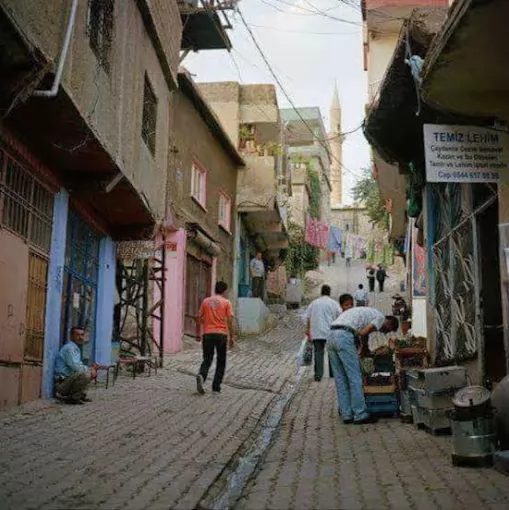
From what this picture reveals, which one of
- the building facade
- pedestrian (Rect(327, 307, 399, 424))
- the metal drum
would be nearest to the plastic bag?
pedestrian (Rect(327, 307, 399, 424))

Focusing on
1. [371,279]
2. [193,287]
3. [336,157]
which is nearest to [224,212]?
[193,287]

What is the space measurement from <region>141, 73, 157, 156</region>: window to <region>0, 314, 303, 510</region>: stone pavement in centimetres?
442

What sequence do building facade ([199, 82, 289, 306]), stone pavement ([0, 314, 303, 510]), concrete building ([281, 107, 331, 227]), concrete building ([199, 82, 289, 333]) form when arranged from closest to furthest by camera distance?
stone pavement ([0, 314, 303, 510]) < concrete building ([199, 82, 289, 333]) < building facade ([199, 82, 289, 306]) < concrete building ([281, 107, 331, 227])

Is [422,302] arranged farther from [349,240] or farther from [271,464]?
[349,240]

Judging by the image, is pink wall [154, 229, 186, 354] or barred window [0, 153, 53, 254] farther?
pink wall [154, 229, 186, 354]

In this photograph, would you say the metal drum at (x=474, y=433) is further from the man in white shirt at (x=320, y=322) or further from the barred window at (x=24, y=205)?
the man in white shirt at (x=320, y=322)

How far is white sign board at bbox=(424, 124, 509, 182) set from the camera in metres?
7.12

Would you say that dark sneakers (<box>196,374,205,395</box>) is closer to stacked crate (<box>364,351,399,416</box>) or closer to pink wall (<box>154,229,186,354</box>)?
stacked crate (<box>364,351,399,416</box>)

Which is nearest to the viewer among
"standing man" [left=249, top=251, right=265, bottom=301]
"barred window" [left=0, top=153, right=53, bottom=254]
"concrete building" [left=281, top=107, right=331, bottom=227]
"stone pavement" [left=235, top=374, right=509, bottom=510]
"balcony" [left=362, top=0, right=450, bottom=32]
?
"stone pavement" [left=235, top=374, right=509, bottom=510]

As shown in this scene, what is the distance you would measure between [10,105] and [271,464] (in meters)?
4.32

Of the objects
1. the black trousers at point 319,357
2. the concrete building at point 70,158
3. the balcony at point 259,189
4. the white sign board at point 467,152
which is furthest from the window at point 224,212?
the white sign board at point 467,152

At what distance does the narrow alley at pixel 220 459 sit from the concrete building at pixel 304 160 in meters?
29.3

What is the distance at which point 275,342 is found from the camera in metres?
21.5

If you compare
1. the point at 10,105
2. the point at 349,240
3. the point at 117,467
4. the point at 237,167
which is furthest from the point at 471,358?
the point at 349,240
